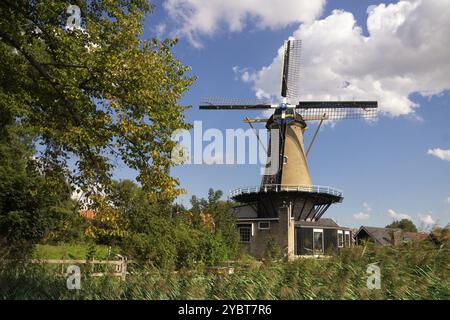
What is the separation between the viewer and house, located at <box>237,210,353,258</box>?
1380 inches

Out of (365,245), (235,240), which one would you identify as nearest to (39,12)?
(365,245)

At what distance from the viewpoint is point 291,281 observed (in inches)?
323

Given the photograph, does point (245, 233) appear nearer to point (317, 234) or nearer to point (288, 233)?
point (288, 233)

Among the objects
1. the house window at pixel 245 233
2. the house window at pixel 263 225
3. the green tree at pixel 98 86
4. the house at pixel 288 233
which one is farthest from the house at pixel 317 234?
the green tree at pixel 98 86

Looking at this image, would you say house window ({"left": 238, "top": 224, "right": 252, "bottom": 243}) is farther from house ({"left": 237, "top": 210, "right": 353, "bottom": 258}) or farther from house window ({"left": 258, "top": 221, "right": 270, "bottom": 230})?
house window ({"left": 258, "top": 221, "right": 270, "bottom": 230})

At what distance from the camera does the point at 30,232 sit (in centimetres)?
2650

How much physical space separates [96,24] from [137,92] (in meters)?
2.60

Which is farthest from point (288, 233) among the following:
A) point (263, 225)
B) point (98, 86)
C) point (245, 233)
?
point (98, 86)

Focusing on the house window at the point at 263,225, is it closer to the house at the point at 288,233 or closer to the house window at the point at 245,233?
the house at the point at 288,233

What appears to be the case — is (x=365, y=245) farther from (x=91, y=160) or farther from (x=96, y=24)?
(x=96, y=24)

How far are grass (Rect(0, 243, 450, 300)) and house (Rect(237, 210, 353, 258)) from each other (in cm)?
2546

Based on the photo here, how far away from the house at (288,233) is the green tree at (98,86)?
24.1 meters

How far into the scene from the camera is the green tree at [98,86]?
1076 centimetres
